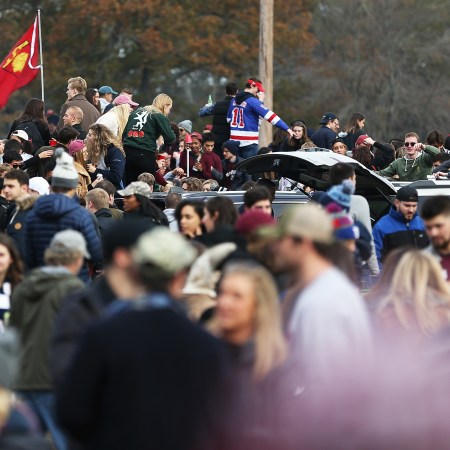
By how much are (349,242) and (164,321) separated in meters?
4.44

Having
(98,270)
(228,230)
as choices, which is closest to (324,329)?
(228,230)

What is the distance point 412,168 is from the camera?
747 inches

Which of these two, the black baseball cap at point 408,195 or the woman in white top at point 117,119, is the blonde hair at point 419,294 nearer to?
the black baseball cap at point 408,195

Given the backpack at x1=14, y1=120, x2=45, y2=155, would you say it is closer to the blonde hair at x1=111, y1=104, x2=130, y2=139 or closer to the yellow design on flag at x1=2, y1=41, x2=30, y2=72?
the blonde hair at x1=111, y1=104, x2=130, y2=139

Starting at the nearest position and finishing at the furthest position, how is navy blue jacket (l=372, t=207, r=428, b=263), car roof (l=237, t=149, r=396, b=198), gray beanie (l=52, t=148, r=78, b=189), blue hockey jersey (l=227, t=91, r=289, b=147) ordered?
gray beanie (l=52, t=148, r=78, b=189)
navy blue jacket (l=372, t=207, r=428, b=263)
car roof (l=237, t=149, r=396, b=198)
blue hockey jersey (l=227, t=91, r=289, b=147)

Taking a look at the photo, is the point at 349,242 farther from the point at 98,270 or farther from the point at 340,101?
the point at 340,101

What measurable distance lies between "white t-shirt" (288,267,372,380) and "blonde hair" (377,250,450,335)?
1273mm

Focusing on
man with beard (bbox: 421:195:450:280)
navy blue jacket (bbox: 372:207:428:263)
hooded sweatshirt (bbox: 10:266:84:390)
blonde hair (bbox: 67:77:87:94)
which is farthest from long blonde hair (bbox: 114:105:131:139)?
hooded sweatshirt (bbox: 10:266:84:390)

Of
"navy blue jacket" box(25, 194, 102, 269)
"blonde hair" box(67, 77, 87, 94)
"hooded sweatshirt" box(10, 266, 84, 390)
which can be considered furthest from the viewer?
Result: "blonde hair" box(67, 77, 87, 94)

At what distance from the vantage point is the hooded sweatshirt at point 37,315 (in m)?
8.73

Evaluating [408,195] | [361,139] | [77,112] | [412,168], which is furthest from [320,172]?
[361,139]

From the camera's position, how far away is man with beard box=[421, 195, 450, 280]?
10.1m

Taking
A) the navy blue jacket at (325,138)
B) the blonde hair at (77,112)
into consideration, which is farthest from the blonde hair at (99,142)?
the navy blue jacket at (325,138)

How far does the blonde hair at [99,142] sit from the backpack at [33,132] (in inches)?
45.6
